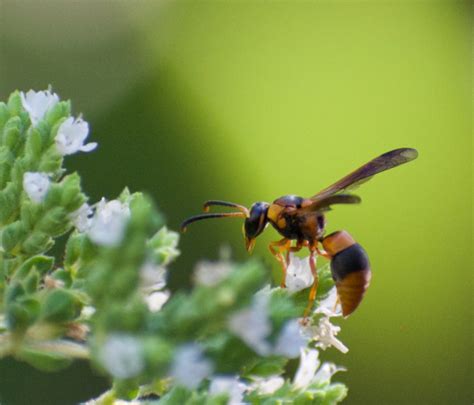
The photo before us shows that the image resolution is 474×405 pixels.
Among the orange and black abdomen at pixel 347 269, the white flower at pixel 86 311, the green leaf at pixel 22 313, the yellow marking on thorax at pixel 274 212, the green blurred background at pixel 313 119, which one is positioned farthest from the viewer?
the green blurred background at pixel 313 119

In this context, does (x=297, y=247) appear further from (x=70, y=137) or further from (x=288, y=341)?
(x=288, y=341)

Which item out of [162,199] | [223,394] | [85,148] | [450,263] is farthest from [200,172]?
[223,394]

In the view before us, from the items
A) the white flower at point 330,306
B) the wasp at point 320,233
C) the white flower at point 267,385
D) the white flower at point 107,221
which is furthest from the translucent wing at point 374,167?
the white flower at point 107,221

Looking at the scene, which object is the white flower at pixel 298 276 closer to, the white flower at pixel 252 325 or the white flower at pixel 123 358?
the white flower at pixel 252 325

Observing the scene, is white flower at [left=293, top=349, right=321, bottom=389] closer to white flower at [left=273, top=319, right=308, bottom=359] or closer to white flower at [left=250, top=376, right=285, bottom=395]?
Result: white flower at [left=250, top=376, right=285, bottom=395]

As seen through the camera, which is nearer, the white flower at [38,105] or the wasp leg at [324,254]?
the white flower at [38,105]

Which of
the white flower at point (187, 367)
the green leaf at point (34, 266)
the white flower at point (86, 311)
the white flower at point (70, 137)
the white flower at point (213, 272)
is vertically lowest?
the white flower at point (187, 367)
